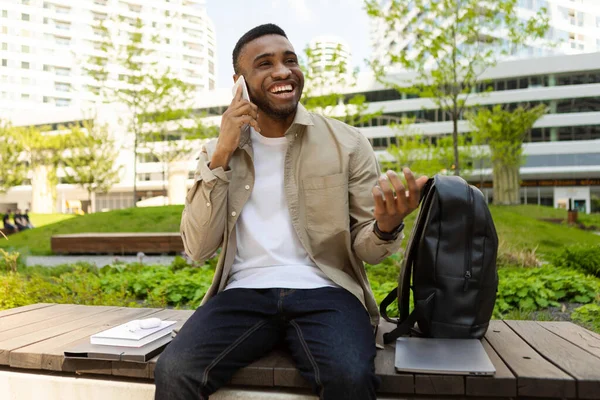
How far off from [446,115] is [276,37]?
46.1 meters

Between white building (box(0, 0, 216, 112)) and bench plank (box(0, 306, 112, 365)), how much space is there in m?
74.4

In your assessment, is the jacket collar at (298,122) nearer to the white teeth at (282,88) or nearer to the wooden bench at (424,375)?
the white teeth at (282,88)

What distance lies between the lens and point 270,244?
8.43 feet

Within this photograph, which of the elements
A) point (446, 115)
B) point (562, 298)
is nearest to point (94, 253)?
point (562, 298)

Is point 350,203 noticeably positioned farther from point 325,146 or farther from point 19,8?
point 19,8

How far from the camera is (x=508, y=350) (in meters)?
2.24

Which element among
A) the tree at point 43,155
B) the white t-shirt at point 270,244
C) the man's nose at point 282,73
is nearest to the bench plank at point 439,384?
the white t-shirt at point 270,244

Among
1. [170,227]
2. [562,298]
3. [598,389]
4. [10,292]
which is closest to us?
[598,389]

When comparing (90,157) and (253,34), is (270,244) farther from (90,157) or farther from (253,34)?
(90,157)

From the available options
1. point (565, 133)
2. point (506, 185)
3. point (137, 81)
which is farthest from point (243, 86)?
point (565, 133)

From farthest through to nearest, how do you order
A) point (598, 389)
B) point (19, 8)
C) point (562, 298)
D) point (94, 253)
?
1. point (19, 8)
2. point (94, 253)
3. point (562, 298)
4. point (598, 389)

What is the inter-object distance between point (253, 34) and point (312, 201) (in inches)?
38.5

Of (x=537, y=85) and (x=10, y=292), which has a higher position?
(x=537, y=85)

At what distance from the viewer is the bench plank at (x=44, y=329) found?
248cm
